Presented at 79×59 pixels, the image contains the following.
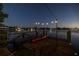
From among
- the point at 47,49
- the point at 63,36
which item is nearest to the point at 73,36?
the point at 63,36

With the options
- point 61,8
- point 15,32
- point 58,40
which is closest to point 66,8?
point 61,8

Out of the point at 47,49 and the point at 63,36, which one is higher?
the point at 63,36

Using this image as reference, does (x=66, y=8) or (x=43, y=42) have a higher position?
(x=66, y=8)

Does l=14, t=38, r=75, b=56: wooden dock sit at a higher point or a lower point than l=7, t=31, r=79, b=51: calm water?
lower

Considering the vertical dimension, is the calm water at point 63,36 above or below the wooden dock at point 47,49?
above

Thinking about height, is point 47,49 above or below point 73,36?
below

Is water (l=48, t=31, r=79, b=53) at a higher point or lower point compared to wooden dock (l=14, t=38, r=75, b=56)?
higher

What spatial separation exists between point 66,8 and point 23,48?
0.91 m

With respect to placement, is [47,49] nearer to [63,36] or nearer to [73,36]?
[63,36]

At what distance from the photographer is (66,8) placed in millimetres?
5266

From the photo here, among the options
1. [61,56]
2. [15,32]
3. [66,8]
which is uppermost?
[66,8]

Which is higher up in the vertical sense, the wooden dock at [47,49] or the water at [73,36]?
the water at [73,36]

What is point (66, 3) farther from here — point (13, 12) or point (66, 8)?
point (13, 12)

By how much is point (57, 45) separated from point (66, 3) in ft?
2.16
